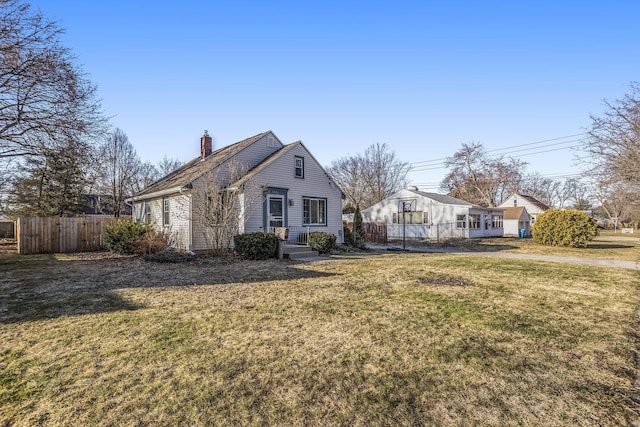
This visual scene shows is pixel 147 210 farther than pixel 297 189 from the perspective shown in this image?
Yes

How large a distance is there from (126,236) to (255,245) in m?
6.16

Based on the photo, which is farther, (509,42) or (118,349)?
(509,42)

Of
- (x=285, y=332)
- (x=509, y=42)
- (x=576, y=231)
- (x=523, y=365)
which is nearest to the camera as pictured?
(x=523, y=365)

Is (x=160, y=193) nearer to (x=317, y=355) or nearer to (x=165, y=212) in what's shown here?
(x=165, y=212)

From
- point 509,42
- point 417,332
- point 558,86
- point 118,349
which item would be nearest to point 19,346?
point 118,349

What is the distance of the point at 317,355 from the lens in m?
3.77

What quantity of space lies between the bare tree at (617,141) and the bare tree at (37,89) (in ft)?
79.7

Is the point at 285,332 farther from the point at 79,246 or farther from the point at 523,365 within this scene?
the point at 79,246

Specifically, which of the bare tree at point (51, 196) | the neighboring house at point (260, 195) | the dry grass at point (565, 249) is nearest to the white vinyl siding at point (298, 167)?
the neighboring house at point (260, 195)

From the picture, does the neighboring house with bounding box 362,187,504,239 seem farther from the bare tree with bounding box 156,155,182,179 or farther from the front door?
the bare tree with bounding box 156,155,182,179

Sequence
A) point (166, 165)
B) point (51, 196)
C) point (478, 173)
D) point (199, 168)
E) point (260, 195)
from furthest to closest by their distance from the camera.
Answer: point (478, 173)
point (166, 165)
point (51, 196)
point (199, 168)
point (260, 195)

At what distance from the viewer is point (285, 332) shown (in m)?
4.54

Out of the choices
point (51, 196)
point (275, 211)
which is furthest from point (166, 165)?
point (275, 211)

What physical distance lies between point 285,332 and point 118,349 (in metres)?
2.05
